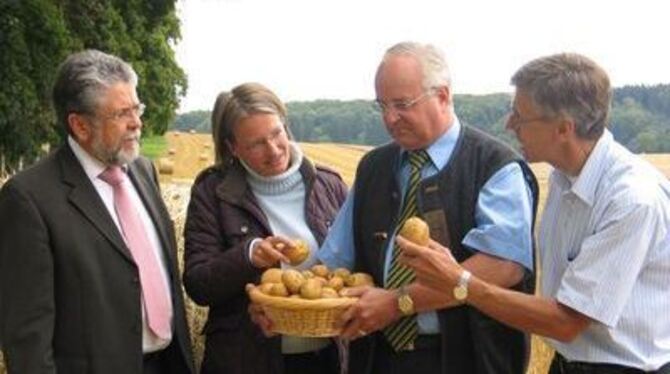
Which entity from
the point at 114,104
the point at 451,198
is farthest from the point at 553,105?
the point at 114,104

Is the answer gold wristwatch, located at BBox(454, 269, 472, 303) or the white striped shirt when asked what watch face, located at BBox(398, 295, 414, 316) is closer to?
gold wristwatch, located at BBox(454, 269, 472, 303)

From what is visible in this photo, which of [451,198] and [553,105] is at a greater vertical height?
[553,105]

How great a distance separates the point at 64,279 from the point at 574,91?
2.08m

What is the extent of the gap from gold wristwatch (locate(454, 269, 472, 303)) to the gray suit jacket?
54.5 inches

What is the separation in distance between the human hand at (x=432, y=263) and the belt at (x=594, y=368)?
0.58 m

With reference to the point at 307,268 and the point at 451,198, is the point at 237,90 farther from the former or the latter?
the point at 451,198

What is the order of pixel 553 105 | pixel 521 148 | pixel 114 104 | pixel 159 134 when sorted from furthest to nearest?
pixel 159 134, pixel 114 104, pixel 521 148, pixel 553 105

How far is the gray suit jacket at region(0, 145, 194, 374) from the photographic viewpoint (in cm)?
357

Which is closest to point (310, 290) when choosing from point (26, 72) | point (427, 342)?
point (427, 342)

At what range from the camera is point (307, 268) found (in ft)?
13.6

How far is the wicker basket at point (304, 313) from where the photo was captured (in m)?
3.48

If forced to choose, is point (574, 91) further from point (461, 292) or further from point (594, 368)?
point (594, 368)

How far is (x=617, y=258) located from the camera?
3.10 m

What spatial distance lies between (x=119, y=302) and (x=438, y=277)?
4.49 ft
